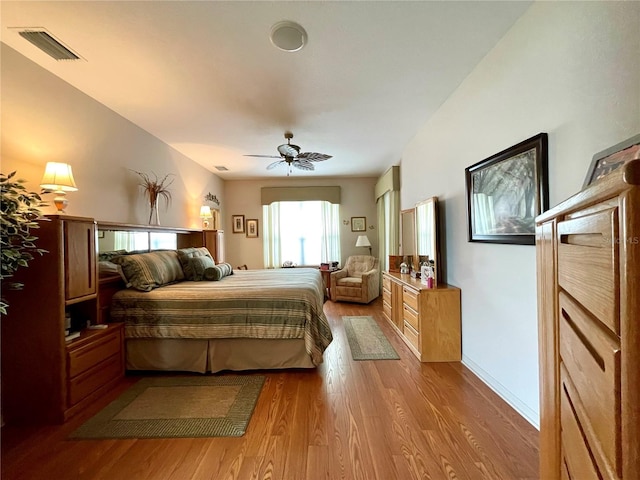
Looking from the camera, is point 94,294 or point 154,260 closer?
point 94,294

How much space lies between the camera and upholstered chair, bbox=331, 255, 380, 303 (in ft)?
17.3

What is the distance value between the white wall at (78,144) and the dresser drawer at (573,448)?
335cm

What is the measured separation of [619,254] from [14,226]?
247 centimetres

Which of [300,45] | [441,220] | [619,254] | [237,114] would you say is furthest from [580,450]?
[237,114]

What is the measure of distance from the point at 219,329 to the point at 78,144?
2199 millimetres

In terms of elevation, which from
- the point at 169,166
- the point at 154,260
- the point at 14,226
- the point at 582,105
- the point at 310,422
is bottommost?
the point at 310,422

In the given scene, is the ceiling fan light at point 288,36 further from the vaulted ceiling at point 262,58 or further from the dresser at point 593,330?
the dresser at point 593,330

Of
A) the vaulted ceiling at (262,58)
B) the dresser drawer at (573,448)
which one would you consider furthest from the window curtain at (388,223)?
the dresser drawer at (573,448)

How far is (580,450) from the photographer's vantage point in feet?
2.12

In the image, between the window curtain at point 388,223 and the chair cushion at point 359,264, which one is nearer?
the window curtain at point 388,223

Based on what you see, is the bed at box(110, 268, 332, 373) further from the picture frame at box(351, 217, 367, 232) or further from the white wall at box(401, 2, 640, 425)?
the picture frame at box(351, 217, 367, 232)

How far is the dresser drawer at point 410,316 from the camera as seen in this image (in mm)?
2875

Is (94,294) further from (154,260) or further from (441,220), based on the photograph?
(441,220)

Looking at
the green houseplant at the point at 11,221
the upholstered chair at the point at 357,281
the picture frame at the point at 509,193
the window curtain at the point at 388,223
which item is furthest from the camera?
the upholstered chair at the point at 357,281
